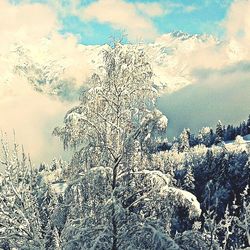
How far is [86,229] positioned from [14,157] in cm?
406

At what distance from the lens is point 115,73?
13.8m

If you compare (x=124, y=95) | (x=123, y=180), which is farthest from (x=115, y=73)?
(x=123, y=180)

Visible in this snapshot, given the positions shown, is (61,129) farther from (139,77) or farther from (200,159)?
(200,159)

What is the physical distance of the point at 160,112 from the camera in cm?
1344

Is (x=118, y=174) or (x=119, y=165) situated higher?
(x=119, y=165)

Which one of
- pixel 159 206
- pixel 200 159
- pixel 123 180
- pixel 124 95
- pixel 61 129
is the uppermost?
pixel 200 159

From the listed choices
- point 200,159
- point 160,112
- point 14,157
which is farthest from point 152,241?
point 200,159

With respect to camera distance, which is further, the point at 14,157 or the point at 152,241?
the point at 14,157

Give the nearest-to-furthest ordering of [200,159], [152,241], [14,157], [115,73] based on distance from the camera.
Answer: [152,241], [115,73], [14,157], [200,159]

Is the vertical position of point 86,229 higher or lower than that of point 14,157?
lower

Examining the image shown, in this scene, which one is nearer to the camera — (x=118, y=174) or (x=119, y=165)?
(x=118, y=174)

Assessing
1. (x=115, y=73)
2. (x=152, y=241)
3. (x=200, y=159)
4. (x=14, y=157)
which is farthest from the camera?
(x=200, y=159)

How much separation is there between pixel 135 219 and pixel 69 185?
203cm

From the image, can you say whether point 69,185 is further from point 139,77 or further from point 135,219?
point 139,77
